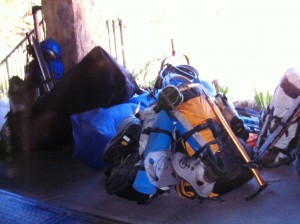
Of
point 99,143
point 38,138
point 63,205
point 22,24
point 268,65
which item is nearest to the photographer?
point 63,205

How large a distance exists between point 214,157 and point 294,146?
1090mm

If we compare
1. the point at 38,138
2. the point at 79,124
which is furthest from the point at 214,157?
the point at 38,138

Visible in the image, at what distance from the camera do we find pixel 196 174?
10.4 ft

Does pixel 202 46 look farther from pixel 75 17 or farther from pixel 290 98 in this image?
pixel 290 98

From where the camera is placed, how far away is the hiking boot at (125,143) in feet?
11.9

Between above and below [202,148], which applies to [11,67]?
above

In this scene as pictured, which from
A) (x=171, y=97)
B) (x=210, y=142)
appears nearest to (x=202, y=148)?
(x=210, y=142)

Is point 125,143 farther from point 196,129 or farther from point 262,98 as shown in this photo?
point 262,98

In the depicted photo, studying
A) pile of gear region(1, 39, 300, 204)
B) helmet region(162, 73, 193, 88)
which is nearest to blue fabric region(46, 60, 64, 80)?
pile of gear region(1, 39, 300, 204)

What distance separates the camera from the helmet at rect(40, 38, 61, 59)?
18.0 ft

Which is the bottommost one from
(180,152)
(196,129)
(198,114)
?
(180,152)

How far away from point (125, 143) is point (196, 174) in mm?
788

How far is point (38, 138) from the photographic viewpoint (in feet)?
17.1

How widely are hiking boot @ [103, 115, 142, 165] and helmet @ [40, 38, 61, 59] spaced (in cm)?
232
